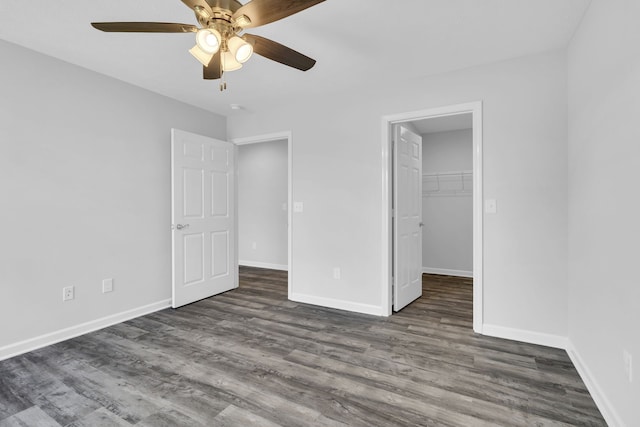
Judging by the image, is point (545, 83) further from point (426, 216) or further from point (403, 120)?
point (426, 216)

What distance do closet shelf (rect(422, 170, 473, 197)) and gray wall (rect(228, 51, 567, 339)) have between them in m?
2.45

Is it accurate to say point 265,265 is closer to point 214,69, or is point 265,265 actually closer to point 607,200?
point 214,69

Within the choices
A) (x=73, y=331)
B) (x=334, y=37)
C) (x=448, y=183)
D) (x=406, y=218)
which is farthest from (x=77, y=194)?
(x=448, y=183)

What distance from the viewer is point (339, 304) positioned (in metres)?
3.56

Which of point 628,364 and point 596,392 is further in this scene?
point 596,392

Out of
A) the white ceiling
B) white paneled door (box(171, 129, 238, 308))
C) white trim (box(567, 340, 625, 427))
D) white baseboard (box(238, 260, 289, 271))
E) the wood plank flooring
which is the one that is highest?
the white ceiling

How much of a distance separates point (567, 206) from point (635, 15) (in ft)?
4.78

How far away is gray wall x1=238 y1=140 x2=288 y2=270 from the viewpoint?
19.1 feet

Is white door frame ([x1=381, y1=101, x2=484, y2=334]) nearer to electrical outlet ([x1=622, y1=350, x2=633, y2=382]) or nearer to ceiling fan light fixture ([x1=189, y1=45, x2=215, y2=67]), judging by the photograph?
electrical outlet ([x1=622, y1=350, x2=633, y2=382])

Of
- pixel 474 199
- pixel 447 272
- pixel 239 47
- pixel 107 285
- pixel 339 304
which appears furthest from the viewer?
pixel 447 272

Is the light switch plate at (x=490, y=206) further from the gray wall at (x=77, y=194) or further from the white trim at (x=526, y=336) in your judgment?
the gray wall at (x=77, y=194)

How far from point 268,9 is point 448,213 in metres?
4.61

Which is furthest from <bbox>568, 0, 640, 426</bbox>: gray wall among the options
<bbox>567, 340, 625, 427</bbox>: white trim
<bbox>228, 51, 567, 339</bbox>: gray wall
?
<bbox>228, 51, 567, 339</bbox>: gray wall

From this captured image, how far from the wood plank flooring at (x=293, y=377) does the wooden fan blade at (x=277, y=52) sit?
207 centimetres
